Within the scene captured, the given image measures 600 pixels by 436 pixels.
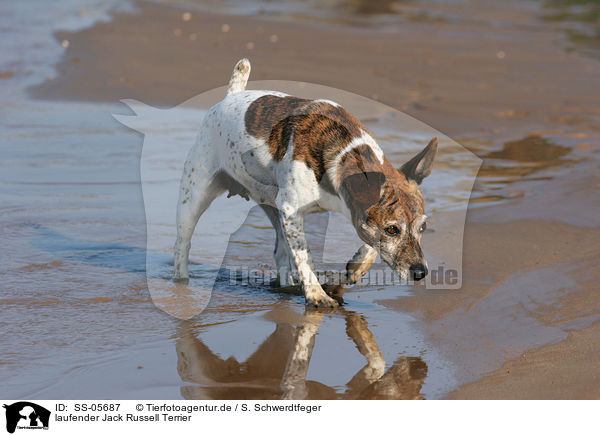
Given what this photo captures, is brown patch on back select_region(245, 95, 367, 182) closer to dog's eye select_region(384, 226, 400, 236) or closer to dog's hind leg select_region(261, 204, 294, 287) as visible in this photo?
dog's eye select_region(384, 226, 400, 236)

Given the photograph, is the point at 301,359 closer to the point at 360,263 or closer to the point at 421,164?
the point at 360,263

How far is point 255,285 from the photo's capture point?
6.27 meters

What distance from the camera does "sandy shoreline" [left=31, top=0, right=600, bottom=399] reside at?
16.6ft

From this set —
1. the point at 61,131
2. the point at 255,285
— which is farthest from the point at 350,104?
the point at 255,285

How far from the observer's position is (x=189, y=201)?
6.31m

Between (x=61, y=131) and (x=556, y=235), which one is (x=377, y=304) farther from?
(x=61, y=131)

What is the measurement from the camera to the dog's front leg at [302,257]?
5629 mm

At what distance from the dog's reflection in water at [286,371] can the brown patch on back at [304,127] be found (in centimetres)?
115

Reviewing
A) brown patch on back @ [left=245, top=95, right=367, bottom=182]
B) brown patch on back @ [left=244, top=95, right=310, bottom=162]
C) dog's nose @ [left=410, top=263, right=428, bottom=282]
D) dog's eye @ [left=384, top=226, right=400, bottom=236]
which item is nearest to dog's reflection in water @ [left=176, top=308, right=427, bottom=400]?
dog's nose @ [left=410, top=263, right=428, bottom=282]
